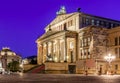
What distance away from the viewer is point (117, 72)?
77.6 m

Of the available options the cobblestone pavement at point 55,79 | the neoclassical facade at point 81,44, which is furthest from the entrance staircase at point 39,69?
the cobblestone pavement at point 55,79

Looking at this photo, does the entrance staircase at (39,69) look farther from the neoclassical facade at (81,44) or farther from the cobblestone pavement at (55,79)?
the cobblestone pavement at (55,79)

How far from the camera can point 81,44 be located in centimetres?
8788

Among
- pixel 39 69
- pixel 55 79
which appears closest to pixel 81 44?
pixel 39 69

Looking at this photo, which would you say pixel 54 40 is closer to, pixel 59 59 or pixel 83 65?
pixel 59 59

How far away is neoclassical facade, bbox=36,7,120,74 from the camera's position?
80125 mm

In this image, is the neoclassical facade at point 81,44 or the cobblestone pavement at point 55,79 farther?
the neoclassical facade at point 81,44

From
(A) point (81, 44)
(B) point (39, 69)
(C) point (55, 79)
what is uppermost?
(A) point (81, 44)

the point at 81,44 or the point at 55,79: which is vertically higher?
the point at 81,44

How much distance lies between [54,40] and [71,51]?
8.57 metres

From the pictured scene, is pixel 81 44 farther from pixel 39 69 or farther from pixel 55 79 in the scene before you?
pixel 55 79

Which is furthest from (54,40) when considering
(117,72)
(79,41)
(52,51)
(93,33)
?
(117,72)

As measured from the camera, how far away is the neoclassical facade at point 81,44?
8012 centimetres

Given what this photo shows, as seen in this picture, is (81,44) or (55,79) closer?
(55,79)
